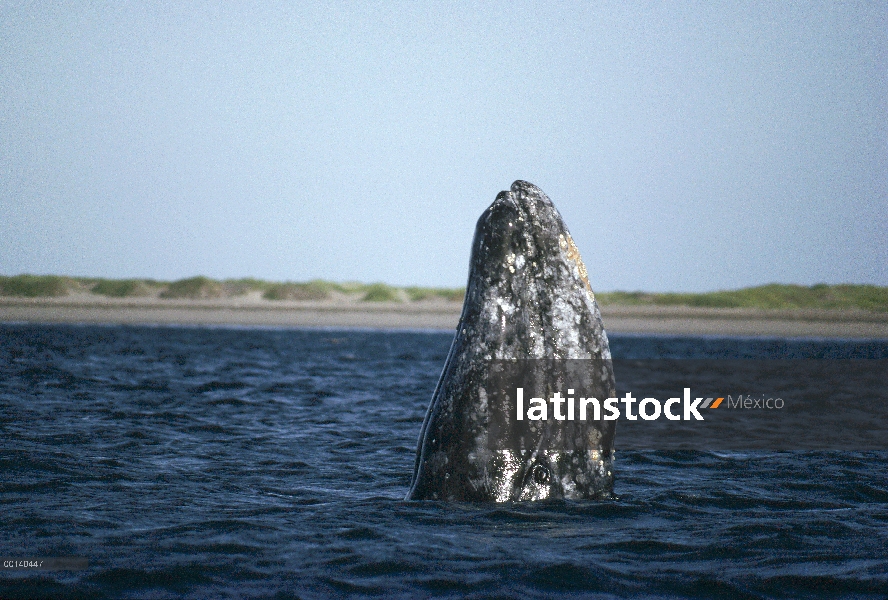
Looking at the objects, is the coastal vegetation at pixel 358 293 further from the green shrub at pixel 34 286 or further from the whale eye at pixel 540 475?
the whale eye at pixel 540 475

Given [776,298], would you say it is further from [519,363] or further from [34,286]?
[519,363]

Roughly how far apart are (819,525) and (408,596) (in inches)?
109

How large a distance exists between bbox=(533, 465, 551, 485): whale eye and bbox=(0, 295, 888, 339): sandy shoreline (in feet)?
157

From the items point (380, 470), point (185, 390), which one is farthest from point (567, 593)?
point (185, 390)

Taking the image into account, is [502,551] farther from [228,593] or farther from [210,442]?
[210,442]

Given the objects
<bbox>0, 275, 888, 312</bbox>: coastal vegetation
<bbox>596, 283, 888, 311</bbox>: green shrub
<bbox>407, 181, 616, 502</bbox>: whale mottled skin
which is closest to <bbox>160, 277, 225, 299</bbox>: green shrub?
<bbox>0, 275, 888, 312</bbox>: coastal vegetation

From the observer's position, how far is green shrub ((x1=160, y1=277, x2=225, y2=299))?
65.6 m

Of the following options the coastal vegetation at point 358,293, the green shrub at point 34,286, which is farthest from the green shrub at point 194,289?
the green shrub at point 34,286

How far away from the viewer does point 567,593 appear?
4098 mm

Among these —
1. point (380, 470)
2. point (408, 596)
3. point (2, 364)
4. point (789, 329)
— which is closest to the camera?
point (408, 596)

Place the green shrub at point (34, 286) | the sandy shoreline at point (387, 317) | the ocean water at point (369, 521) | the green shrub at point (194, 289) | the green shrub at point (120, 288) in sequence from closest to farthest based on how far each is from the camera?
1. the ocean water at point (369, 521)
2. the sandy shoreline at point (387, 317)
3. the green shrub at point (34, 286)
4. the green shrub at point (120, 288)
5. the green shrub at point (194, 289)

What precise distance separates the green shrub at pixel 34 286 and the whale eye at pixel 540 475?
59.1m

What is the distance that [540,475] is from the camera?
5.24m

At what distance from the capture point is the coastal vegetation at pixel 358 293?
201ft
